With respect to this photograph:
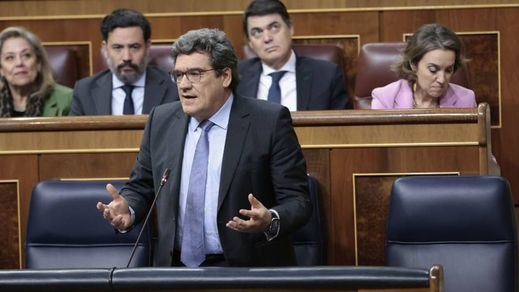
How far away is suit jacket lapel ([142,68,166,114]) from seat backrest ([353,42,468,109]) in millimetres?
400

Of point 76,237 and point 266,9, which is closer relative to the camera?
point 76,237

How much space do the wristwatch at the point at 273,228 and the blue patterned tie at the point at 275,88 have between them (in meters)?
0.79

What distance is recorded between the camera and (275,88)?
2215mm

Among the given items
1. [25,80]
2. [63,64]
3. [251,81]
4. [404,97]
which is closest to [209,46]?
[404,97]

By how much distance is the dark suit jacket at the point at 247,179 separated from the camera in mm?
1488

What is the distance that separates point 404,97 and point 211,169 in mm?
631

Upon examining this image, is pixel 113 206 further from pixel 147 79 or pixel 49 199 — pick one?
pixel 147 79

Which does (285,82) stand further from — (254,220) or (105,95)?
(254,220)

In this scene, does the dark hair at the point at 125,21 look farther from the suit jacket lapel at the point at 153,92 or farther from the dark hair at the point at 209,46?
the dark hair at the point at 209,46

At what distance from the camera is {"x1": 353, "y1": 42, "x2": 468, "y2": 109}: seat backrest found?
2.21 meters

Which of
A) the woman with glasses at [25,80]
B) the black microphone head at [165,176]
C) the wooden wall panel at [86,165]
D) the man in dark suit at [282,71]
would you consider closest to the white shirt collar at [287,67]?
the man in dark suit at [282,71]

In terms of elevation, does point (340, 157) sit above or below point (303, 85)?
below

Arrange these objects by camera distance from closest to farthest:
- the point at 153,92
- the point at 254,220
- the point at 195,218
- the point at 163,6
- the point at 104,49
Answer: the point at 254,220
the point at 195,218
the point at 153,92
the point at 104,49
the point at 163,6

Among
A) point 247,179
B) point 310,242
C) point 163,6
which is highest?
point 163,6
